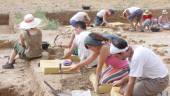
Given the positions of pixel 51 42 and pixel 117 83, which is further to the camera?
pixel 51 42

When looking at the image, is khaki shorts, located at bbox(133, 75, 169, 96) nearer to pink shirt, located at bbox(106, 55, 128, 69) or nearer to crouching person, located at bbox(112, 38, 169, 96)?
crouching person, located at bbox(112, 38, 169, 96)

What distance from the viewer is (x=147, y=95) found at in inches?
289

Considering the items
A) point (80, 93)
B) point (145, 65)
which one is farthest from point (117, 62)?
point (145, 65)

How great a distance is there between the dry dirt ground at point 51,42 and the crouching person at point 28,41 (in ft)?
0.58

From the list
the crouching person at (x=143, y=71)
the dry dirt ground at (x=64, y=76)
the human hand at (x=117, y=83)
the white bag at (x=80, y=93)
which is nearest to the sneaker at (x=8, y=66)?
the dry dirt ground at (x=64, y=76)

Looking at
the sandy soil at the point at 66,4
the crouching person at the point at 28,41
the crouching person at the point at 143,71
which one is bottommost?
the sandy soil at the point at 66,4

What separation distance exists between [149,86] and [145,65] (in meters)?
0.38

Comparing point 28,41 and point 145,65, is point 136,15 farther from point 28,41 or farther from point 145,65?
point 145,65

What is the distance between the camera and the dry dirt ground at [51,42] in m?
9.11

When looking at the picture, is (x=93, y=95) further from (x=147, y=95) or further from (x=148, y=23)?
(x=148, y=23)

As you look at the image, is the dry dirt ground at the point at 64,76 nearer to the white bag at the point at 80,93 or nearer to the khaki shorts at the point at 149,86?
the white bag at the point at 80,93

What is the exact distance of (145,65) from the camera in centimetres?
701

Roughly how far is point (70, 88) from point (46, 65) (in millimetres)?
1245

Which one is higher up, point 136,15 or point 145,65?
point 145,65
